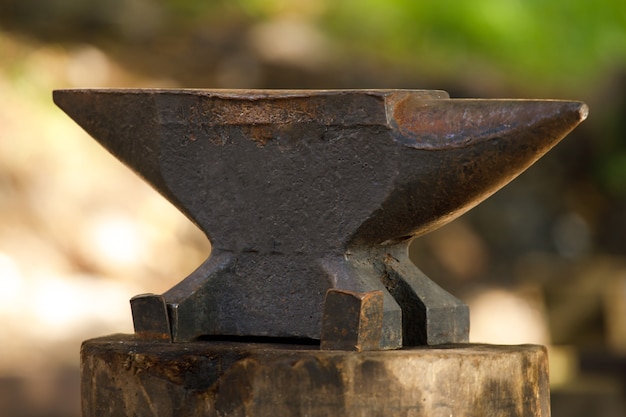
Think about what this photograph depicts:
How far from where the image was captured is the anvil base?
2.13m

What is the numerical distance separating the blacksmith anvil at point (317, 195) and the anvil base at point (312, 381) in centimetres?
1

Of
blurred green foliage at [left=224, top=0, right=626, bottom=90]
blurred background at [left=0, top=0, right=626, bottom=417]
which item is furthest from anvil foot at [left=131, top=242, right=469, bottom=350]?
blurred green foliage at [left=224, top=0, right=626, bottom=90]

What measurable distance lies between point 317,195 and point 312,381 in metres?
0.37

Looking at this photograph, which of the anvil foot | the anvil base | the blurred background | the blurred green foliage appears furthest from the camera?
the blurred green foliage

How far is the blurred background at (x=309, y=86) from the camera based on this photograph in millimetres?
7742

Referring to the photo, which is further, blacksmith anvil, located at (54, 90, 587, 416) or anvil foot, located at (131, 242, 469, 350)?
anvil foot, located at (131, 242, 469, 350)

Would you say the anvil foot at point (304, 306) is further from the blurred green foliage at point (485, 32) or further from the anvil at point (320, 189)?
the blurred green foliage at point (485, 32)

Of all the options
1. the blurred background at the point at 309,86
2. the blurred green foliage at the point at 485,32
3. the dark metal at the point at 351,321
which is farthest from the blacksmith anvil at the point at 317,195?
the blurred green foliage at the point at 485,32

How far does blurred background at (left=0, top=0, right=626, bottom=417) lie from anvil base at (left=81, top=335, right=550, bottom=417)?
3.80 m

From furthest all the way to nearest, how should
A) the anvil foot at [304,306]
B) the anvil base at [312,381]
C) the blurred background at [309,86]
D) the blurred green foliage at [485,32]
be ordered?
the blurred green foliage at [485,32], the blurred background at [309,86], the anvil foot at [304,306], the anvil base at [312,381]

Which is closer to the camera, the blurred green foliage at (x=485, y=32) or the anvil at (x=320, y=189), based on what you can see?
the anvil at (x=320, y=189)

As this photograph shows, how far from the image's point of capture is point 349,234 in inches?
90.6

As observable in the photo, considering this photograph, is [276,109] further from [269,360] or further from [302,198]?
[269,360]

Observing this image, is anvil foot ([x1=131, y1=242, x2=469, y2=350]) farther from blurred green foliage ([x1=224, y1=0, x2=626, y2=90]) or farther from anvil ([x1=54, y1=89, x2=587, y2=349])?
blurred green foliage ([x1=224, y1=0, x2=626, y2=90])
